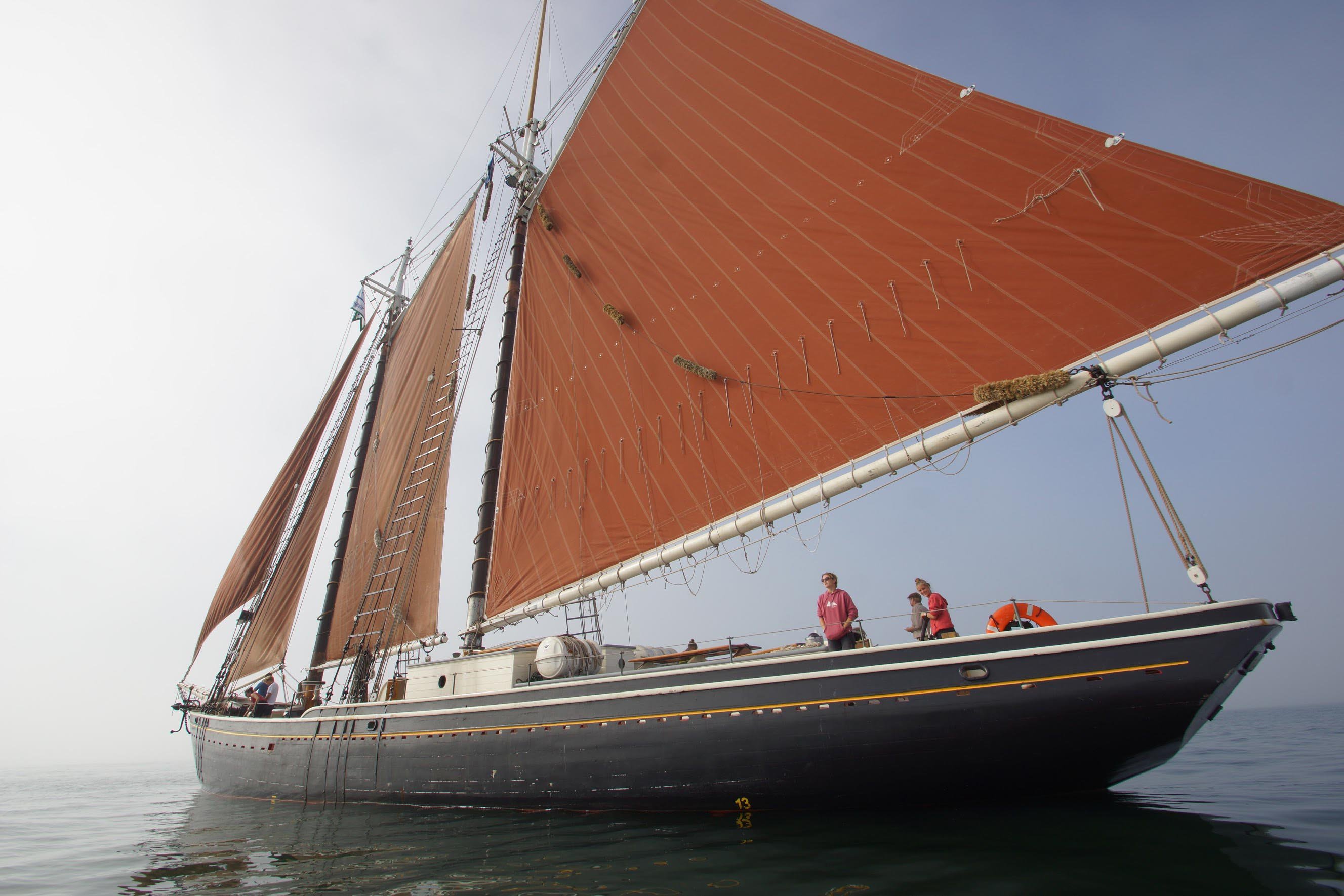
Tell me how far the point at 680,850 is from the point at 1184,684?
16.3 feet

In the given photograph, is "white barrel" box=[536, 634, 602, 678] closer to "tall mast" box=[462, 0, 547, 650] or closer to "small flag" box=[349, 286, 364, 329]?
"tall mast" box=[462, 0, 547, 650]

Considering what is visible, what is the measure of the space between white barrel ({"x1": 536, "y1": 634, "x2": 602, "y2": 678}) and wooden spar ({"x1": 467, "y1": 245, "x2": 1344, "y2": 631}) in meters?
1.17

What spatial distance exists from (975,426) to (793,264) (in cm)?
372

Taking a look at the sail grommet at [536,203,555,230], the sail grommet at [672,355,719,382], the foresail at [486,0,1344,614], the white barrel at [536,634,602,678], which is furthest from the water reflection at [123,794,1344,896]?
the sail grommet at [536,203,555,230]

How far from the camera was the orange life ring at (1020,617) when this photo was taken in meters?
6.90

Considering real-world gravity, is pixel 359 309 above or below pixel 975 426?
above

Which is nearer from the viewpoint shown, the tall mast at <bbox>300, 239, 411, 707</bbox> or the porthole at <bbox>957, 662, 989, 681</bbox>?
the porthole at <bbox>957, 662, 989, 681</bbox>

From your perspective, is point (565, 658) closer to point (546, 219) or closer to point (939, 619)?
point (939, 619)

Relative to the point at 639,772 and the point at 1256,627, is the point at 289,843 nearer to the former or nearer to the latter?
the point at 639,772

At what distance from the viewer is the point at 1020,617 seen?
Result: 698 cm

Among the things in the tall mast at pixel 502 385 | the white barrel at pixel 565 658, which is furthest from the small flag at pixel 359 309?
the white barrel at pixel 565 658

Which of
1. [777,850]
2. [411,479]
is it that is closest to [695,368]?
[777,850]

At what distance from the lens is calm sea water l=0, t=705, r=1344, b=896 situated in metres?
4.69

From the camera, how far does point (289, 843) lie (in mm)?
8664
